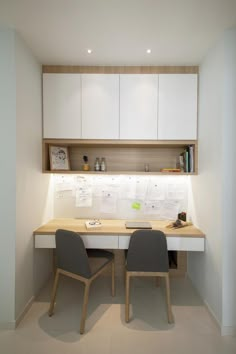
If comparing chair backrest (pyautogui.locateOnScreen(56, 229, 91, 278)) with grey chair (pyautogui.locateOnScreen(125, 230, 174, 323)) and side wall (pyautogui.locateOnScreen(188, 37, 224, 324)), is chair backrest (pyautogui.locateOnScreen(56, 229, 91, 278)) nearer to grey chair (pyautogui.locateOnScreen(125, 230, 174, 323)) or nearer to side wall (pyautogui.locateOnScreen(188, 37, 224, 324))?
grey chair (pyautogui.locateOnScreen(125, 230, 174, 323))

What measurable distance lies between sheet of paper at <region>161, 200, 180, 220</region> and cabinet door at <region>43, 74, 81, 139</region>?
4.63 ft

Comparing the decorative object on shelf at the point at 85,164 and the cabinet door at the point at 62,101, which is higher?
the cabinet door at the point at 62,101

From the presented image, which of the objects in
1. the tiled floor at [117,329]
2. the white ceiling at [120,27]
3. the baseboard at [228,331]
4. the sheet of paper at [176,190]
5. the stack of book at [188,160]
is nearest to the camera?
the white ceiling at [120,27]

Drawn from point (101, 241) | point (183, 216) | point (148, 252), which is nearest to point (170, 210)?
point (183, 216)

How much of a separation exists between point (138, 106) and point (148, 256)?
1577mm

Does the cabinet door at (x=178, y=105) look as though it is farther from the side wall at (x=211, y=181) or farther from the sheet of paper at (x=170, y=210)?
the sheet of paper at (x=170, y=210)

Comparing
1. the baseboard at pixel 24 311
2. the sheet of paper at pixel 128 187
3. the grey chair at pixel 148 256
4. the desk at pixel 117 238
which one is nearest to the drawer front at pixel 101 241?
the desk at pixel 117 238

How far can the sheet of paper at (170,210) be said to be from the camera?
8.88ft

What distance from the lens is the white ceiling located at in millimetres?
1533

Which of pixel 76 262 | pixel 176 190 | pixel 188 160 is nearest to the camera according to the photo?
pixel 76 262

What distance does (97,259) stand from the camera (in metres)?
2.17

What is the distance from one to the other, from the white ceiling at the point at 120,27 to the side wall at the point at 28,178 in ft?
0.87

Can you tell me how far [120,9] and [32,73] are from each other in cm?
110

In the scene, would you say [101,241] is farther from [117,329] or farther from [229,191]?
[229,191]
